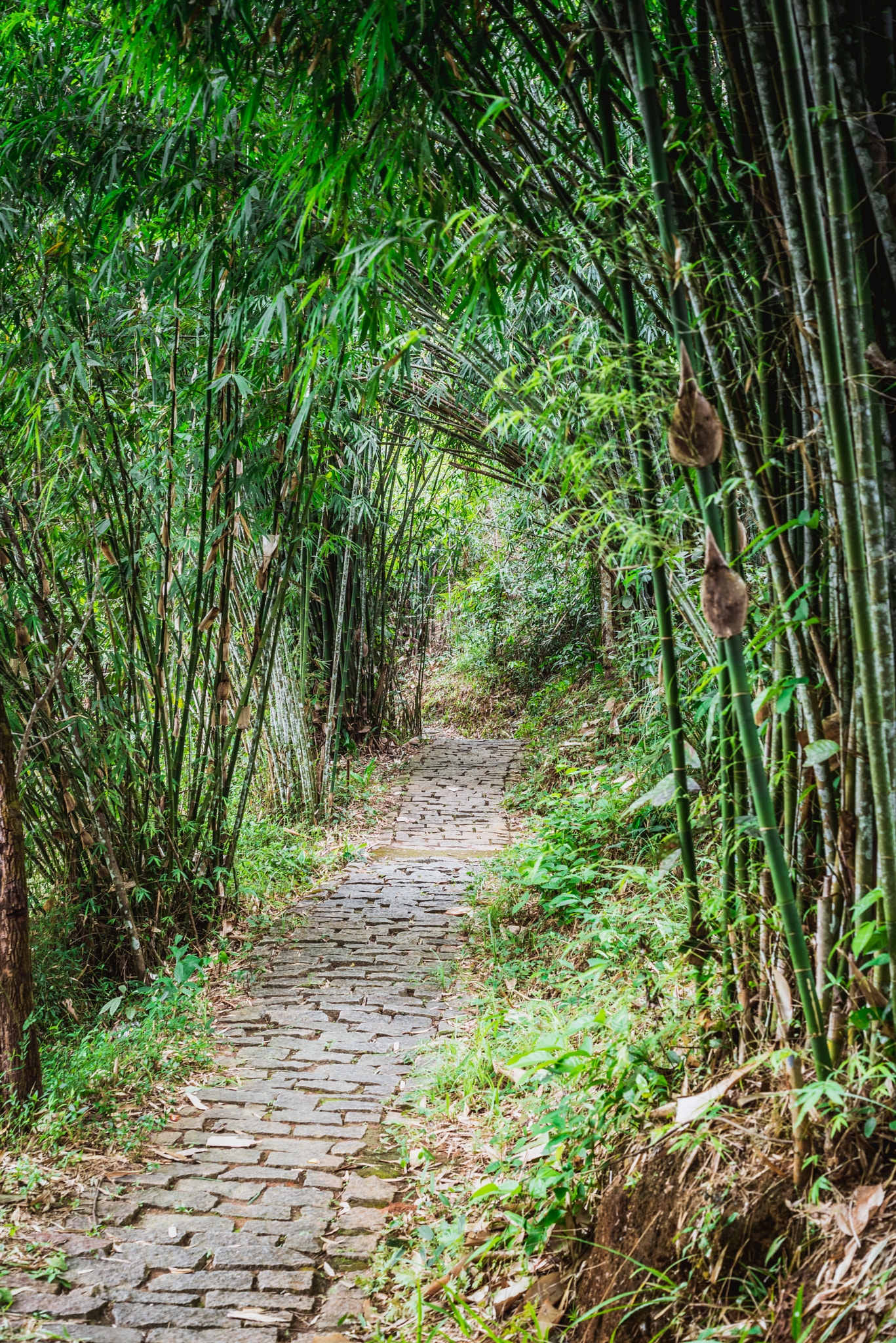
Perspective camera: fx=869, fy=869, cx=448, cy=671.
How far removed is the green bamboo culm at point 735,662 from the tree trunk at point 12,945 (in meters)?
1.84

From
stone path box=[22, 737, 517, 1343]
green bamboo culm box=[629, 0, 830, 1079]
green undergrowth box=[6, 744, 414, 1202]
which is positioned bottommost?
stone path box=[22, 737, 517, 1343]

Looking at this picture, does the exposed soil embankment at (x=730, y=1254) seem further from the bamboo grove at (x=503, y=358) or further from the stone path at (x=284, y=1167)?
the stone path at (x=284, y=1167)

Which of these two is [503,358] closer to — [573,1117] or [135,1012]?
[135,1012]

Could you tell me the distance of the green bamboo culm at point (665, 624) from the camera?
1.54 meters

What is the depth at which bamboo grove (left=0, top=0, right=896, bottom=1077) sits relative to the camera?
1222 mm

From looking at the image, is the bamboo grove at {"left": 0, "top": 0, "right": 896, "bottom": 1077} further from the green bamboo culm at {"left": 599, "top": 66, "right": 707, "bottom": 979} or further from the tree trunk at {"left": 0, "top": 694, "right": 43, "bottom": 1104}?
the tree trunk at {"left": 0, "top": 694, "right": 43, "bottom": 1104}

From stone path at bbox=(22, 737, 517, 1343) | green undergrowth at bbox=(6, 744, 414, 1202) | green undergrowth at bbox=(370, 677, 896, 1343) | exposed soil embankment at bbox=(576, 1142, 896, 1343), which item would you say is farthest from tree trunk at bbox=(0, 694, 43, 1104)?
exposed soil embankment at bbox=(576, 1142, 896, 1343)

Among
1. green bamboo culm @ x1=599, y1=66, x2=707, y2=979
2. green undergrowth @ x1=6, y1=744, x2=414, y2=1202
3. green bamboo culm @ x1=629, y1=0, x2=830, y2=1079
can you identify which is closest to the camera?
green bamboo culm @ x1=629, y1=0, x2=830, y2=1079

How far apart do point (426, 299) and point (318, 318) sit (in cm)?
109

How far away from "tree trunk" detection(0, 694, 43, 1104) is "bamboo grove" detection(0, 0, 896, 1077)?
0.60m

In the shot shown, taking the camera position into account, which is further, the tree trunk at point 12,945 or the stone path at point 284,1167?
the tree trunk at point 12,945

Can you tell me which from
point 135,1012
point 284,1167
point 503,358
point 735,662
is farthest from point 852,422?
point 503,358

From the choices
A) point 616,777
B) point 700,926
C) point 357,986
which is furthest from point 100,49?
point 616,777

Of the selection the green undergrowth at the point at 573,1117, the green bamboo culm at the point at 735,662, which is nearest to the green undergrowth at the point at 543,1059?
the green undergrowth at the point at 573,1117
